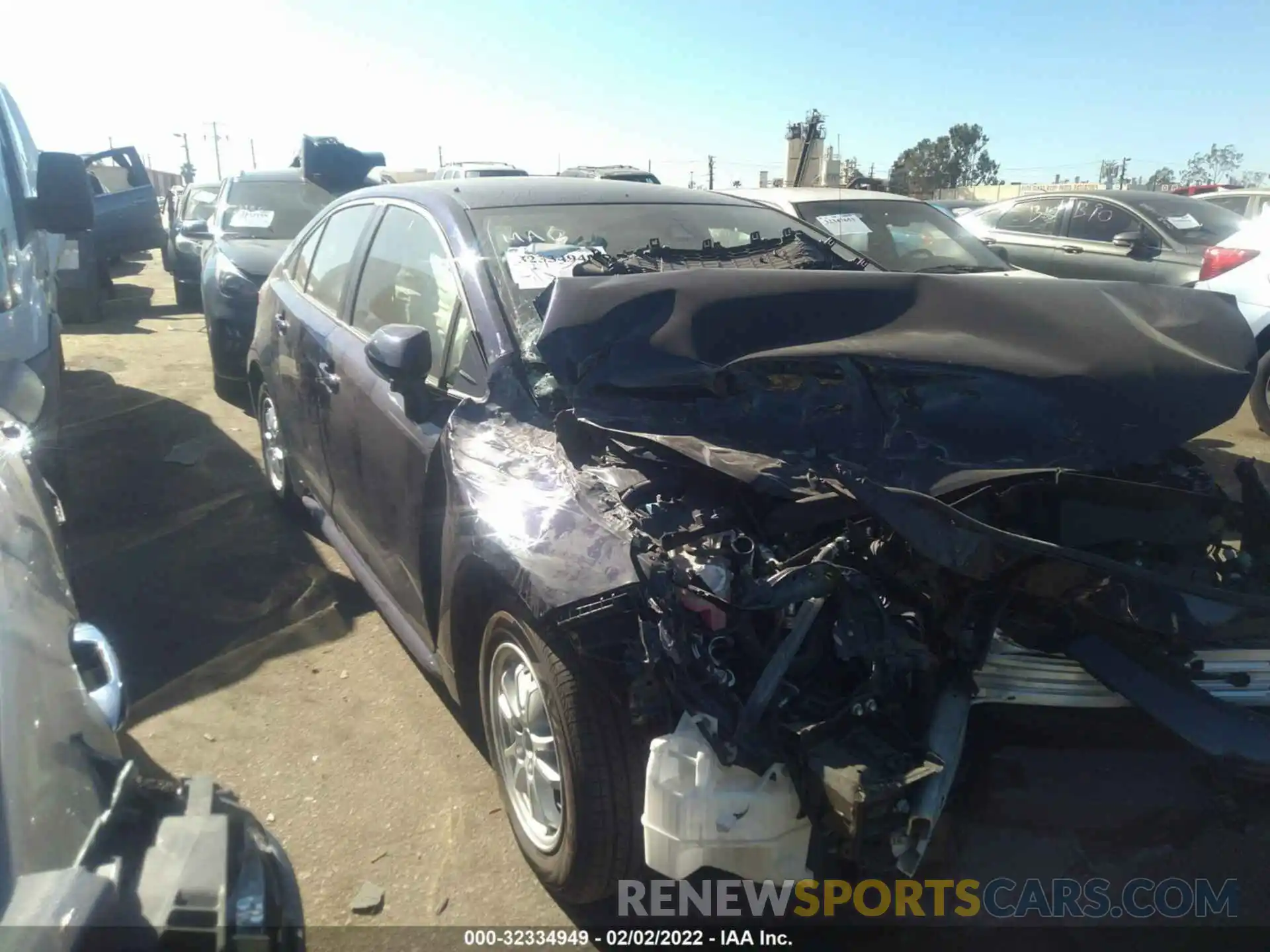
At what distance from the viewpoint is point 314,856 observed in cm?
272

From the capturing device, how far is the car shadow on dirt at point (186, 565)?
385 cm

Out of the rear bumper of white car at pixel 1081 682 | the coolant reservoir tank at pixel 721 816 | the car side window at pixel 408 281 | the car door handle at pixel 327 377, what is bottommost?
the coolant reservoir tank at pixel 721 816

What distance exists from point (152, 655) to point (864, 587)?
310cm

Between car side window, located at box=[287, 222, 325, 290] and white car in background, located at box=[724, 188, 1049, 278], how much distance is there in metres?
2.95

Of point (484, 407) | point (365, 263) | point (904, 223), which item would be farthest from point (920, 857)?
point (904, 223)

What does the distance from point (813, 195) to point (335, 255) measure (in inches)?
156

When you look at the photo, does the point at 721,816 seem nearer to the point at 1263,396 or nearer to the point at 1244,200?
the point at 1263,396

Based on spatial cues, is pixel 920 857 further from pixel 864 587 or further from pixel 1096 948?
pixel 1096 948

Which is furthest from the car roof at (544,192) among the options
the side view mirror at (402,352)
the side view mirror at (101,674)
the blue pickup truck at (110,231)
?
the blue pickup truck at (110,231)

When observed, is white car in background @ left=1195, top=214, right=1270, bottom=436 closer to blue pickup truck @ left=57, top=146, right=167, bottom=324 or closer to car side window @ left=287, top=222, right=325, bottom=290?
car side window @ left=287, top=222, right=325, bottom=290

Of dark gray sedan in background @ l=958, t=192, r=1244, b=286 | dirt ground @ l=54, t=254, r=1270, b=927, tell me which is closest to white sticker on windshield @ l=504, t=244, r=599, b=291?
dirt ground @ l=54, t=254, r=1270, b=927

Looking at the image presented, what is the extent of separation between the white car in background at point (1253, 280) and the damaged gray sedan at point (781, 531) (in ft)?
15.0

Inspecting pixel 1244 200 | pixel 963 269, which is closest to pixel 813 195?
pixel 963 269

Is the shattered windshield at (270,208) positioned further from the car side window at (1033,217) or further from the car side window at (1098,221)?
the car side window at (1098,221)
